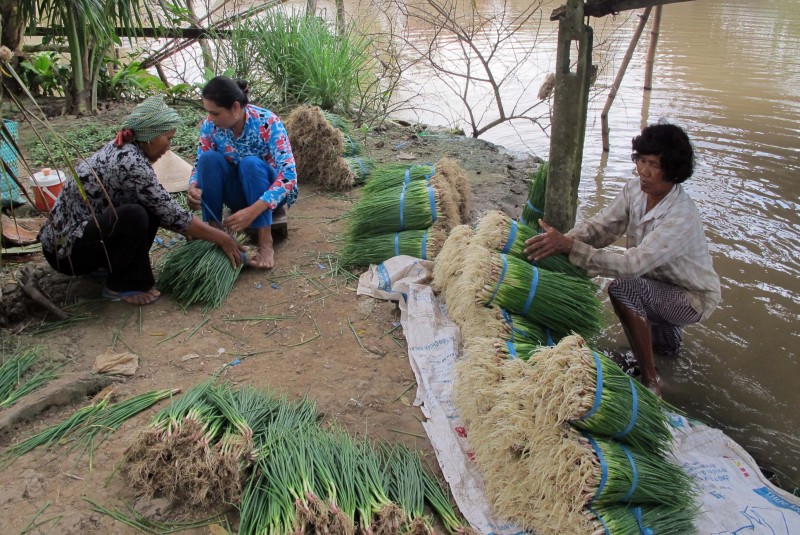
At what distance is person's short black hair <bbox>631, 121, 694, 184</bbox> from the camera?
2.90 meters

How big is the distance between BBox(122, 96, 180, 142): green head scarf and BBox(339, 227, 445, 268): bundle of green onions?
4.46 feet

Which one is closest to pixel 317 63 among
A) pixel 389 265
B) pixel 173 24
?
pixel 173 24

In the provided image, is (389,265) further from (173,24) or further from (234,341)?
(173,24)

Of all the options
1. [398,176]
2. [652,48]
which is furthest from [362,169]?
[652,48]

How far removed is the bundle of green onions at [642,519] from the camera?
1995mm

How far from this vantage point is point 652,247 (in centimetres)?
295

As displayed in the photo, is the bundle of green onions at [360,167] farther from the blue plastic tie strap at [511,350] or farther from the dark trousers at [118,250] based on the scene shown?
the blue plastic tie strap at [511,350]

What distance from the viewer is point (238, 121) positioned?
13.1 feet

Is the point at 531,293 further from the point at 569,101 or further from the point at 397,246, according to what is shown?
the point at 397,246

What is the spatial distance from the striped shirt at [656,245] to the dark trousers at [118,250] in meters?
2.33

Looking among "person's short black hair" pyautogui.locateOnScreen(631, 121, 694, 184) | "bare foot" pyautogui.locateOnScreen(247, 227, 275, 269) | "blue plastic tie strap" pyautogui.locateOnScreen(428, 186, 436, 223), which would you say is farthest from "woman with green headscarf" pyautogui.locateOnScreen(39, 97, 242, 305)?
"person's short black hair" pyautogui.locateOnScreen(631, 121, 694, 184)

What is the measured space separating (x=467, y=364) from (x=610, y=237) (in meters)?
1.37

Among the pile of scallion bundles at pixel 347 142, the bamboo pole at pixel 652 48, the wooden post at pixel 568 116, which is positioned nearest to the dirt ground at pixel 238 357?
the wooden post at pixel 568 116

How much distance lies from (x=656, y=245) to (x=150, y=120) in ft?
8.70
